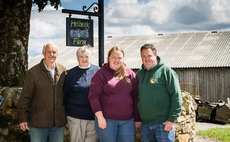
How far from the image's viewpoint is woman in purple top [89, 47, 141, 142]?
3.49m

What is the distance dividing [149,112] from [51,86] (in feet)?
4.61

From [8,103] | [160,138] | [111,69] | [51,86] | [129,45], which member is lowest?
[160,138]

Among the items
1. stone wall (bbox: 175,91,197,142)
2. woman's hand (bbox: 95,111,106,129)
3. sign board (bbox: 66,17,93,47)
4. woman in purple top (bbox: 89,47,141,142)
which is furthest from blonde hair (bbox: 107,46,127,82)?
sign board (bbox: 66,17,93,47)

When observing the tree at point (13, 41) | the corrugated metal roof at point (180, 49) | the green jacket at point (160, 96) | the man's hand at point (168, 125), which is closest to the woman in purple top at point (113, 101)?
the green jacket at point (160, 96)

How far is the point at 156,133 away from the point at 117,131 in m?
0.53

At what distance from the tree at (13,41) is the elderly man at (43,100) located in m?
2.20

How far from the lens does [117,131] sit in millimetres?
3617

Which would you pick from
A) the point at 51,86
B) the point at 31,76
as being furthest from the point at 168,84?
the point at 31,76

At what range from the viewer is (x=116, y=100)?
349cm

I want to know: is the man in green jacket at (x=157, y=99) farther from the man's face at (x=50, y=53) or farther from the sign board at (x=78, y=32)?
the sign board at (x=78, y=32)

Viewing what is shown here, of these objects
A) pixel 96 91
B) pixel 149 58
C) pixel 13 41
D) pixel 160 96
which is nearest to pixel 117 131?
pixel 96 91

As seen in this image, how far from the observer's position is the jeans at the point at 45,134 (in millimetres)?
3695

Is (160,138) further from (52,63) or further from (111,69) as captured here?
(52,63)

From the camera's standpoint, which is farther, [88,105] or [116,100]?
[88,105]
